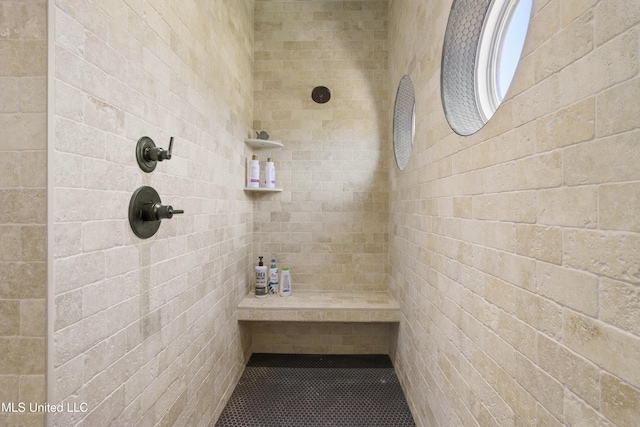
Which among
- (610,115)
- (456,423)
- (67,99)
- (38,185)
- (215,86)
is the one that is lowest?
(456,423)

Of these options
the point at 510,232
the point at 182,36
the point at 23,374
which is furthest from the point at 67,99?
the point at 510,232

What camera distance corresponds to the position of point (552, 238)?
792 millimetres

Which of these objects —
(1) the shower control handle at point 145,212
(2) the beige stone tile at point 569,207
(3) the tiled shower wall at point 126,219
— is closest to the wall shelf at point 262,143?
(3) the tiled shower wall at point 126,219

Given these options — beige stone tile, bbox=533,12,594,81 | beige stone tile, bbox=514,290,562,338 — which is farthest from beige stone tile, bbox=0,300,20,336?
beige stone tile, bbox=533,12,594,81

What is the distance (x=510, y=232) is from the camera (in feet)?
3.19

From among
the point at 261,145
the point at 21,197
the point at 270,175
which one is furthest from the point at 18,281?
the point at 261,145

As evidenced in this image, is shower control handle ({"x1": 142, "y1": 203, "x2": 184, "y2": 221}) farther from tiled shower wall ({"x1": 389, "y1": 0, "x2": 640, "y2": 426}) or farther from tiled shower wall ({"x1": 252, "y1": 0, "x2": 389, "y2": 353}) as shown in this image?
tiled shower wall ({"x1": 252, "y1": 0, "x2": 389, "y2": 353})

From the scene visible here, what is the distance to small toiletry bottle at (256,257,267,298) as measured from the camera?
2695 mm

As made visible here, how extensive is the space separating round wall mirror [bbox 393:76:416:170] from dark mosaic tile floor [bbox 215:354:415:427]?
1760mm

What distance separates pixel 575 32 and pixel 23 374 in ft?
5.28

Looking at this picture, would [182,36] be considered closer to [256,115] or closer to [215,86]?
[215,86]

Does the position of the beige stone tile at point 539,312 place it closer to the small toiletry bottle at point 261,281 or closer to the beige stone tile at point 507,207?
the beige stone tile at point 507,207

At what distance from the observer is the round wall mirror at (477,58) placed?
1.47 m

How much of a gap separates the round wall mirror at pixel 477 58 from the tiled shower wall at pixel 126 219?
1.35 meters
